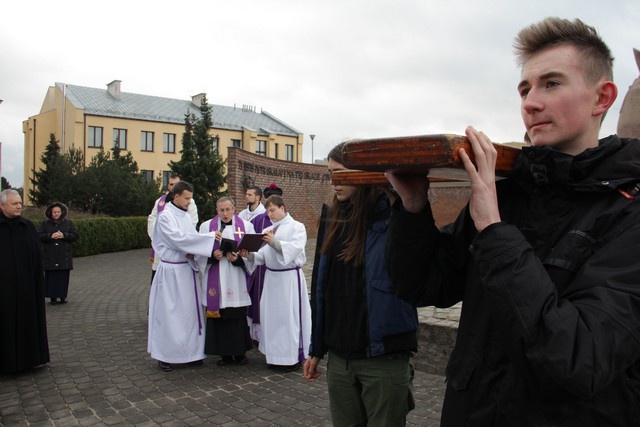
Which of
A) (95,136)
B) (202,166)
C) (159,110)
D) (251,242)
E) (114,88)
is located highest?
(114,88)

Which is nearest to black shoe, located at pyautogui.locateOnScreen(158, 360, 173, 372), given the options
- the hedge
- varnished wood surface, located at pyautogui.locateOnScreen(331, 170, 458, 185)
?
varnished wood surface, located at pyautogui.locateOnScreen(331, 170, 458, 185)

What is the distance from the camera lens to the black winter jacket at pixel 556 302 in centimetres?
115

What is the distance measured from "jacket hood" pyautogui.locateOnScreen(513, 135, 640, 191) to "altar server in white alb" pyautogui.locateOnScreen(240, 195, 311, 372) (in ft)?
16.9

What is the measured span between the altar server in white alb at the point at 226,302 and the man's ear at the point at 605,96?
5699 millimetres

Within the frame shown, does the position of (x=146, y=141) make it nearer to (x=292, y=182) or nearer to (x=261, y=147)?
(x=261, y=147)

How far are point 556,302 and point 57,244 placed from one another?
11.9 meters

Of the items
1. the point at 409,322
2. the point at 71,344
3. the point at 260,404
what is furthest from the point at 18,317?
the point at 409,322

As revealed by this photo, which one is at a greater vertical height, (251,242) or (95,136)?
(95,136)

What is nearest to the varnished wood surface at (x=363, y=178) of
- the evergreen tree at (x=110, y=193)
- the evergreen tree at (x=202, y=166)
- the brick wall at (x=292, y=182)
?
the brick wall at (x=292, y=182)

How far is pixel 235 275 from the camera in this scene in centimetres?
686

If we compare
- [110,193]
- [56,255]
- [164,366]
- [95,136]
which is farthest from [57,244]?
[95,136]

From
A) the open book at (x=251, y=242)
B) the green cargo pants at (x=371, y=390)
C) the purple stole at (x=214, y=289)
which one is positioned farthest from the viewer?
the purple stole at (x=214, y=289)

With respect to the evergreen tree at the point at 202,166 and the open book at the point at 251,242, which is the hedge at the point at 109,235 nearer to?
the evergreen tree at the point at 202,166

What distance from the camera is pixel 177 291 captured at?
22.5 ft
